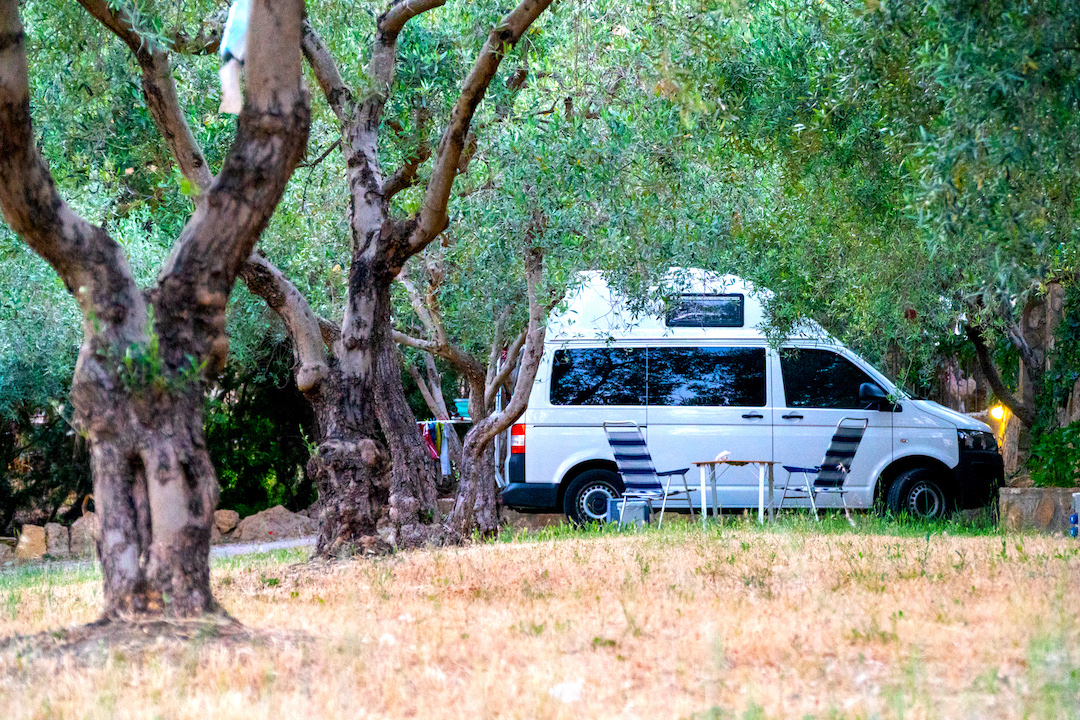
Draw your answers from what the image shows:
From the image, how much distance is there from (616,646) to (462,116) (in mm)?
4010

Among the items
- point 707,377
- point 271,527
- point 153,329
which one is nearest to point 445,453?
point 271,527

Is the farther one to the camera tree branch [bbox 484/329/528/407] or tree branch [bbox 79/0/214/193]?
tree branch [bbox 484/329/528/407]

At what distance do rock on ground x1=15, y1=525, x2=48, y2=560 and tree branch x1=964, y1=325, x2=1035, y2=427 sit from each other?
12.1m

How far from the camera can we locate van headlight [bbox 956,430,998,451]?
10.4 m

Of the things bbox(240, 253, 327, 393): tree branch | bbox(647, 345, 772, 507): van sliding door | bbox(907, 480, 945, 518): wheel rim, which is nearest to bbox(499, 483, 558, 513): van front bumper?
bbox(647, 345, 772, 507): van sliding door

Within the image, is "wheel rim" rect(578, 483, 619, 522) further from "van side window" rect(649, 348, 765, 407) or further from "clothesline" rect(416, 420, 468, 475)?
"clothesline" rect(416, 420, 468, 475)

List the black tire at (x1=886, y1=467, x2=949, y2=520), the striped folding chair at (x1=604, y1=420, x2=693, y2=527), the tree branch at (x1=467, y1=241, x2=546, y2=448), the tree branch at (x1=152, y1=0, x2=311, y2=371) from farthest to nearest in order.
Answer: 1. the black tire at (x1=886, y1=467, x2=949, y2=520)
2. the striped folding chair at (x1=604, y1=420, x2=693, y2=527)
3. the tree branch at (x1=467, y1=241, x2=546, y2=448)
4. the tree branch at (x1=152, y1=0, x2=311, y2=371)

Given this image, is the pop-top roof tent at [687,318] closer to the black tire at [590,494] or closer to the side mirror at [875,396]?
the side mirror at [875,396]

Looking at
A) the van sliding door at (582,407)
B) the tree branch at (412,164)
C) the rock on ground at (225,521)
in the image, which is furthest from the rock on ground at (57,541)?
the tree branch at (412,164)

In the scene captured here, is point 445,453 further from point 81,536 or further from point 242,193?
point 242,193

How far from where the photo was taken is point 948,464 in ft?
34.1

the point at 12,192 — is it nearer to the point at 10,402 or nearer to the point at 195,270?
the point at 195,270

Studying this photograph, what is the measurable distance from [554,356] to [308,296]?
3.33 metres

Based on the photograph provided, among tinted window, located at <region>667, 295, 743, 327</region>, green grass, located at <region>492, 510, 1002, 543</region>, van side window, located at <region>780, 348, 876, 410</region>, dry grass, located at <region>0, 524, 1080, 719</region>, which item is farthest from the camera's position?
tinted window, located at <region>667, 295, 743, 327</region>
